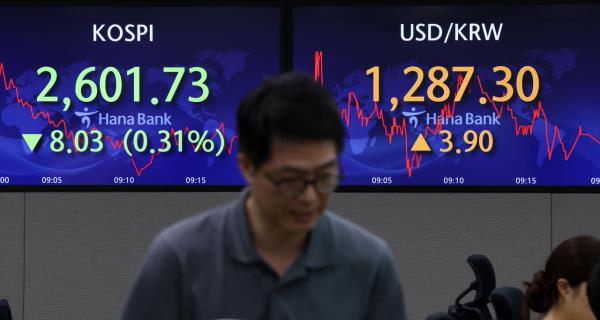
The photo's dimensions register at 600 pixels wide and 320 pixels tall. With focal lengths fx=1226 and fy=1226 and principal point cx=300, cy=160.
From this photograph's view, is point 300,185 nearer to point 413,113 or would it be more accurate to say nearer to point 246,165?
point 246,165

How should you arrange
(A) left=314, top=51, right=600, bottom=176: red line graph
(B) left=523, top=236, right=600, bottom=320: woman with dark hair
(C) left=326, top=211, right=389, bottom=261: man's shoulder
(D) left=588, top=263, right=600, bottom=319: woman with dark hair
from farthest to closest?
(A) left=314, top=51, right=600, bottom=176: red line graph
(B) left=523, top=236, right=600, bottom=320: woman with dark hair
(D) left=588, top=263, right=600, bottom=319: woman with dark hair
(C) left=326, top=211, right=389, bottom=261: man's shoulder

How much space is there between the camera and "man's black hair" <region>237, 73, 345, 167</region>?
5.27 ft

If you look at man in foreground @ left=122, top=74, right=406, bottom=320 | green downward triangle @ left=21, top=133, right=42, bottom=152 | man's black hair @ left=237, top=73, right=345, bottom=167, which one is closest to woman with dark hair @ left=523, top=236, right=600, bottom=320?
man in foreground @ left=122, top=74, right=406, bottom=320

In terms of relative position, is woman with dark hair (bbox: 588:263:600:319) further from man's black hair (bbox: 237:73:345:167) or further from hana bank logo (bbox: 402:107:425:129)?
hana bank logo (bbox: 402:107:425:129)

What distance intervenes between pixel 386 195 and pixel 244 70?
983 millimetres

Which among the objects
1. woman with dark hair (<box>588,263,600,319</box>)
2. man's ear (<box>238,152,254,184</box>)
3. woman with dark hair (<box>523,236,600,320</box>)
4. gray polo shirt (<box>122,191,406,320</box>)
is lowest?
woman with dark hair (<box>523,236,600,320</box>)

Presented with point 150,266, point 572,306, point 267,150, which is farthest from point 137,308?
point 572,306

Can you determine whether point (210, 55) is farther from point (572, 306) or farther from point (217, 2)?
point (572, 306)

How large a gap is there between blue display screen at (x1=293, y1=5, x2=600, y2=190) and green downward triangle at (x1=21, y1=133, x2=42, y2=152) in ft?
4.32

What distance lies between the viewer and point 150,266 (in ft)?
5.51

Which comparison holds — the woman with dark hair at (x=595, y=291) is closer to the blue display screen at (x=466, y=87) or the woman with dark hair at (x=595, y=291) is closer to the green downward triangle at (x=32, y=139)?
the blue display screen at (x=466, y=87)

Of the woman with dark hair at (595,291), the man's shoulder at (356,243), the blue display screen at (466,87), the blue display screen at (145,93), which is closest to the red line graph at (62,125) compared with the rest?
the blue display screen at (145,93)

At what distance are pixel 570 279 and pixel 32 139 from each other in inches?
136

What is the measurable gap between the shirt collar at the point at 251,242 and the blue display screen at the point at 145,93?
14.0 ft
